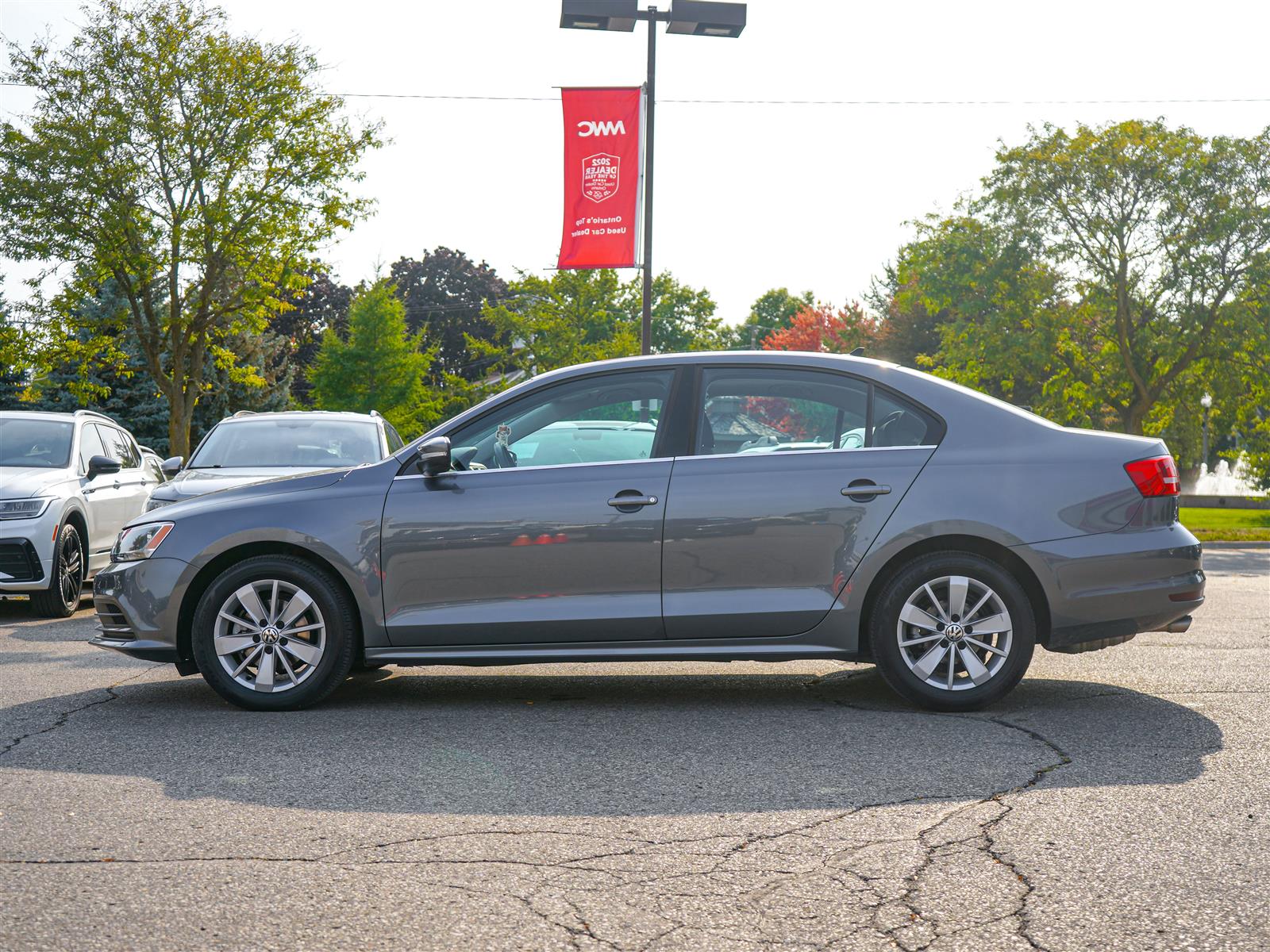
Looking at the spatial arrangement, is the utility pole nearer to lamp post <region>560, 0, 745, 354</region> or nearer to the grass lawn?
lamp post <region>560, 0, 745, 354</region>

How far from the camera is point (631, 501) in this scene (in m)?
6.19

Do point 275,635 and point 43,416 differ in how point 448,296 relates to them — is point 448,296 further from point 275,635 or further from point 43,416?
point 275,635

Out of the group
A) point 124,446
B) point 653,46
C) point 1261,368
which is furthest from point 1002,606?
point 1261,368

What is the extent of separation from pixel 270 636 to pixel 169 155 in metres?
19.6

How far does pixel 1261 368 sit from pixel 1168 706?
80.3 feet

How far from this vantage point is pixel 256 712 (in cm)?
641

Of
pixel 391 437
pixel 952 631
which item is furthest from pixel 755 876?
pixel 391 437

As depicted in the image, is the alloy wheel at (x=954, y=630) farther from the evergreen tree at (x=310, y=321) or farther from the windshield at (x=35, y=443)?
the evergreen tree at (x=310, y=321)

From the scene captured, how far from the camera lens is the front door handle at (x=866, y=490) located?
242 inches

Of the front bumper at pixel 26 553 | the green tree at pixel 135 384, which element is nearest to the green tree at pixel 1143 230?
the green tree at pixel 135 384

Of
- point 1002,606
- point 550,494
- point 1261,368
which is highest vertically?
point 1261,368

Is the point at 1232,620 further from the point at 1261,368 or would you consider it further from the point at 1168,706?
the point at 1261,368

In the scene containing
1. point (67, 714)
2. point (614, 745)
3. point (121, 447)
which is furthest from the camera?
point (121, 447)

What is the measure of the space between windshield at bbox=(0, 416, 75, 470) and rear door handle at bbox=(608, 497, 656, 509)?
22.9 ft
